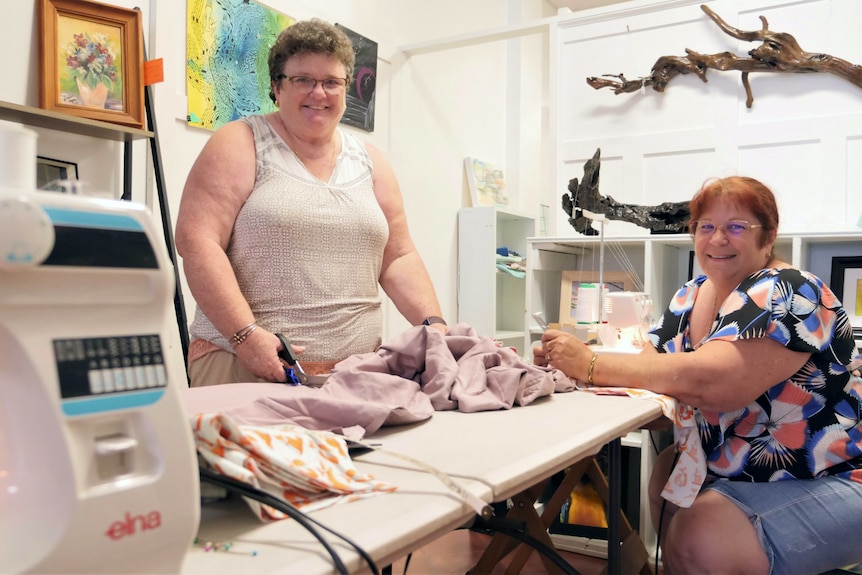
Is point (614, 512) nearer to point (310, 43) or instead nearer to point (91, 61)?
point (310, 43)

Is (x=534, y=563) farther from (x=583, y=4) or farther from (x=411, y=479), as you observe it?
(x=583, y=4)

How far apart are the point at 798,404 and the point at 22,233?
5.40ft

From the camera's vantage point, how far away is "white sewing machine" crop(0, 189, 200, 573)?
1.75ft

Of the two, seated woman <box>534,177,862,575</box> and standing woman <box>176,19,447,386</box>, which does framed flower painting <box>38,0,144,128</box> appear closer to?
standing woman <box>176,19,447,386</box>

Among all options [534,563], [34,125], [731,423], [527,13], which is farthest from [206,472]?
[527,13]

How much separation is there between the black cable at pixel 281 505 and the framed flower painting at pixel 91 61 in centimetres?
205

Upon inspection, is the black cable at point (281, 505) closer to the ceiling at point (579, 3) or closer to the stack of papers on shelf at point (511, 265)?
the stack of papers on shelf at point (511, 265)

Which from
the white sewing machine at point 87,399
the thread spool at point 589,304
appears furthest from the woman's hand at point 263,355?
the thread spool at point 589,304

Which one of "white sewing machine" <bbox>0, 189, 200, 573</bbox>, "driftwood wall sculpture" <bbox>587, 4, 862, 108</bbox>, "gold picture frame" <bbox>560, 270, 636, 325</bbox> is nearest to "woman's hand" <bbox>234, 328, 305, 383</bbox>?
"white sewing machine" <bbox>0, 189, 200, 573</bbox>

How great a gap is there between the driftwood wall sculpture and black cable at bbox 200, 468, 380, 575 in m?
3.32

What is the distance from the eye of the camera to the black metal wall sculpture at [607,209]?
324 centimetres

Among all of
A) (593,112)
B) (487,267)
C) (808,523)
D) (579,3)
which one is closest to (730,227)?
(808,523)

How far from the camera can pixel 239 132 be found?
69.4 inches

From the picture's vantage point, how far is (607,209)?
11.1 ft
